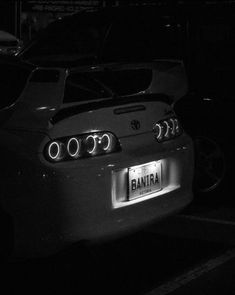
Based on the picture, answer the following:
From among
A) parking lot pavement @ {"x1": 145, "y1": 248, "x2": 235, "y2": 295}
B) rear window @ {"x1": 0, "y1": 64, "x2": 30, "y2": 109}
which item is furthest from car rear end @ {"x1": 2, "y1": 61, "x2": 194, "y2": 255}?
parking lot pavement @ {"x1": 145, "y1": 248, "x2": 235, "y2": 295}

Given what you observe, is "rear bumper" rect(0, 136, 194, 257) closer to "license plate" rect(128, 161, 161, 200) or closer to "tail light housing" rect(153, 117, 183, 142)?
"license plate" rect(128, 161, 161, 200)

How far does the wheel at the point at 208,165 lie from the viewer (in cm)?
590

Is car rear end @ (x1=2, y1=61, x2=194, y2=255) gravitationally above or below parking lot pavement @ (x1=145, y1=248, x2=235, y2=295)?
above

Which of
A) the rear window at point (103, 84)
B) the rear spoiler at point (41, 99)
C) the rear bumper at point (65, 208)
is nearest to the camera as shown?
the rear bumper at point (65, 208)

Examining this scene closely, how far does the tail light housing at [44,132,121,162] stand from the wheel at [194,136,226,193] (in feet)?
7.41

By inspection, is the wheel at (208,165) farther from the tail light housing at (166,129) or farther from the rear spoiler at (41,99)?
the rear spoiler at (41,99)

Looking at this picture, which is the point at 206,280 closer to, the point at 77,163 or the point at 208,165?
the point at 77,163

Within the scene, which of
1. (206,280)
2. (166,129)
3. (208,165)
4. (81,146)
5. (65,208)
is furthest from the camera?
(208,165)

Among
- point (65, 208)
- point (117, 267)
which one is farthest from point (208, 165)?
point (65, 208)

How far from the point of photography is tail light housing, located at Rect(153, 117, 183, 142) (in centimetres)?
415

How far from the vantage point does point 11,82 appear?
4.17m

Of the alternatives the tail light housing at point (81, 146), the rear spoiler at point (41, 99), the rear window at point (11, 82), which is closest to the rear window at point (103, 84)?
the rear spoiler at point (41, 99)

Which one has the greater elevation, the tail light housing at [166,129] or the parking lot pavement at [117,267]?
the tail light housing at [166,129]

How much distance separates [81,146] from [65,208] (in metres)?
0.38
